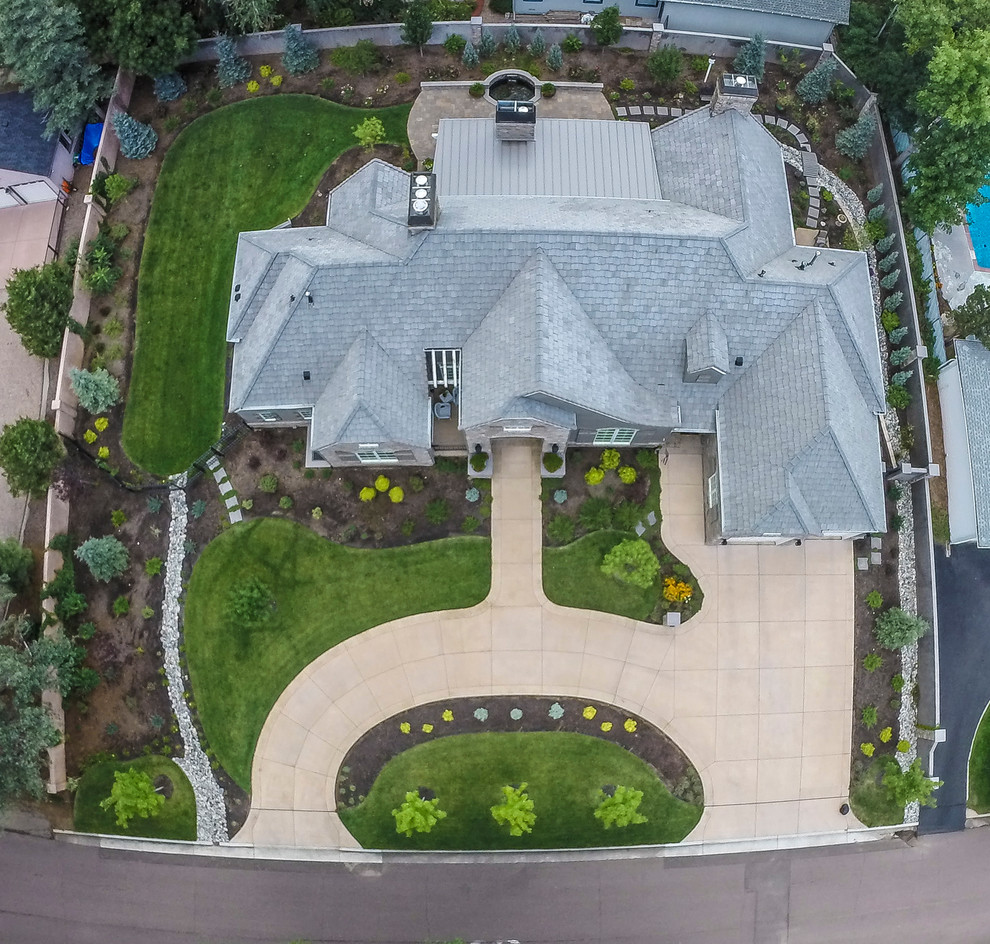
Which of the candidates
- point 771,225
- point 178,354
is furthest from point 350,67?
point 771,225

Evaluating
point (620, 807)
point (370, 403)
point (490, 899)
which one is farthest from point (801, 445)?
point (490, 899)

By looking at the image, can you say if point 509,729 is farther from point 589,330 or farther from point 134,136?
point 134,136

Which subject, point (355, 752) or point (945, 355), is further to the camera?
point (945, 355)

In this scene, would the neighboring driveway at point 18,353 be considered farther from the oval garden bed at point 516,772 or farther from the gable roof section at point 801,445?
the gable roof section at point 801,445

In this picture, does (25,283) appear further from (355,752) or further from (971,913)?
(971,913)

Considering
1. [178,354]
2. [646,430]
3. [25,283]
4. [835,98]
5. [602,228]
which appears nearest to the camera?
[602,228]

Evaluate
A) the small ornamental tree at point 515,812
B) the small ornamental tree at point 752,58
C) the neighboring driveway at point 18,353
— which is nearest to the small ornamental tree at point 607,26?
the small ornamental tree at point 752,58
